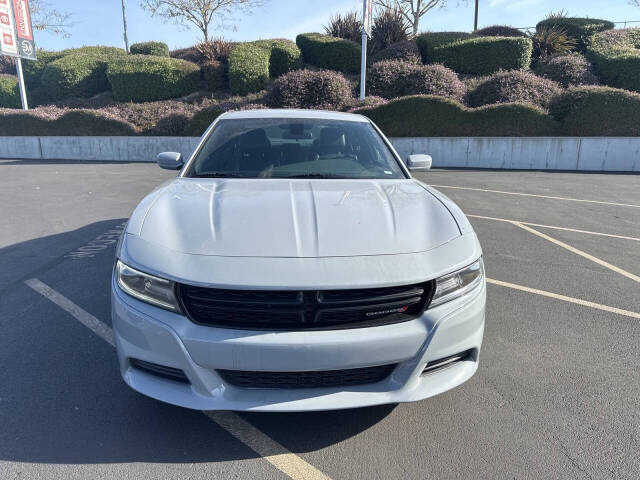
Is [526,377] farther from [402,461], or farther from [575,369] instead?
[402,461]

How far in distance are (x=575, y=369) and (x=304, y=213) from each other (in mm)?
2055

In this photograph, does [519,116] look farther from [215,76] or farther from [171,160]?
[171,160]

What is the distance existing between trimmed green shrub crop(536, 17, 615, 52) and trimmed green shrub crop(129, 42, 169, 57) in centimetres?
1943

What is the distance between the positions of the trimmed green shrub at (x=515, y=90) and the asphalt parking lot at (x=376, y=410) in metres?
11.9

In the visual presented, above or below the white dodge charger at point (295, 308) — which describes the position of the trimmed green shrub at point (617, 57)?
above

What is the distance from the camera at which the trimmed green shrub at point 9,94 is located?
20.8 meters

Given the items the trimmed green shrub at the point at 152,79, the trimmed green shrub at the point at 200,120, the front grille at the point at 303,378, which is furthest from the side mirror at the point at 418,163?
the trimmed green shrub at the point at 152,79

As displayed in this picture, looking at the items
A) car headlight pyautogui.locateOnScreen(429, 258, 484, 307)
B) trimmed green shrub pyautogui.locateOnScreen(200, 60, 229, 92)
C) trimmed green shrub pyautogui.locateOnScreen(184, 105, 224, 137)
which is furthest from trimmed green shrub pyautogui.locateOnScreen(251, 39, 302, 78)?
car headlight pyautogui.locateOnScreen(429, 258, 484, 307)

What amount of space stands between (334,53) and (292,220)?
18.9m

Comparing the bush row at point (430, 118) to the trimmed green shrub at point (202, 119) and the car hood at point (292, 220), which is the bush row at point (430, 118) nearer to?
the trimmed green shrub at point (202, 119)

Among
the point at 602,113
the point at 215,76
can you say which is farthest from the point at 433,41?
the point at 215,76

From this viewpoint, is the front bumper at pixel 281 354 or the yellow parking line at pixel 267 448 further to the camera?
the yellow parking line at pixel 267 448

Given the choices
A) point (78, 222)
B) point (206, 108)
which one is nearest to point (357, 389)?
point (78, 222)

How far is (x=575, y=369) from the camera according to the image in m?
2.79
